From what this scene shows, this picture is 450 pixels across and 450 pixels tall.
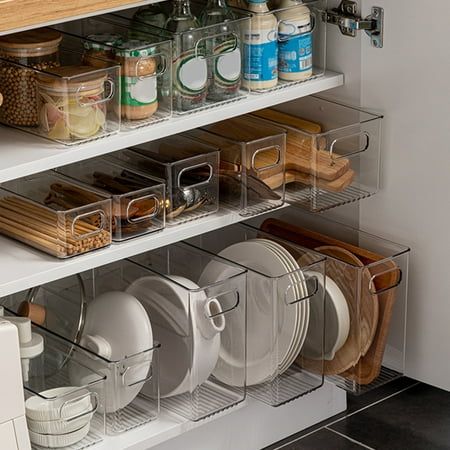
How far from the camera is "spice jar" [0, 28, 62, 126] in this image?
73.5 inches

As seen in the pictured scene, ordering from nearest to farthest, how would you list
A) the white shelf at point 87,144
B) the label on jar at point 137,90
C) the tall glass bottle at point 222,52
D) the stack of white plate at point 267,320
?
the white shelf at point 87,144, the label on jar at point 137,90, the tall glass bottle at point 222,52, the stack of white plate at point 267,320

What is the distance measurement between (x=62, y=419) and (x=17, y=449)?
0.28 ft

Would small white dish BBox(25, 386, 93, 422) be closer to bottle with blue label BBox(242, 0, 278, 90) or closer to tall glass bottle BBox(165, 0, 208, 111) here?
tall glass bottle BBox(165, 0, 208, 111)

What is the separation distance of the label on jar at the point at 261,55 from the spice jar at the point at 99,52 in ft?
0.81

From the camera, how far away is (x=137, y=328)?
6.61 ft

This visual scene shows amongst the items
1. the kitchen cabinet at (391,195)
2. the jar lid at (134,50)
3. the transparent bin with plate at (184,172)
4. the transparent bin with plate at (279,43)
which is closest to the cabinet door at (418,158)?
the kitchen cabinet at (391,195)

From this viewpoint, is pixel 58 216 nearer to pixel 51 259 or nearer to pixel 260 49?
pixel 51 259

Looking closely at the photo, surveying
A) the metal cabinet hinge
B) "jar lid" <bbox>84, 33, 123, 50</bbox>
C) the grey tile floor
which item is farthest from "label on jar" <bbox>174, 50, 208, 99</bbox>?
the grey tile floor

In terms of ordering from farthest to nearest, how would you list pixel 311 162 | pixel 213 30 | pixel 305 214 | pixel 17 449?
pixel 305 214 < pixel 311 162 < pixel 213 30 < pixel 17 449

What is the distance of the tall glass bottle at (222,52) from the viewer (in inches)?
79.7

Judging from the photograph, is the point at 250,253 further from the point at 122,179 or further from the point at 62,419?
the point at 62,419

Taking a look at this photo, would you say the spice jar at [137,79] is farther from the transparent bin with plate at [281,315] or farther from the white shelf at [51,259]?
the transparent bin with plate at [281,315]

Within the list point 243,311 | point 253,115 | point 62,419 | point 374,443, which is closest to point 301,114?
point 253,115

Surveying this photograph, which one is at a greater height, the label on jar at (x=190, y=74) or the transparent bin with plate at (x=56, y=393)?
the label on jar at (x=190, y=74)
